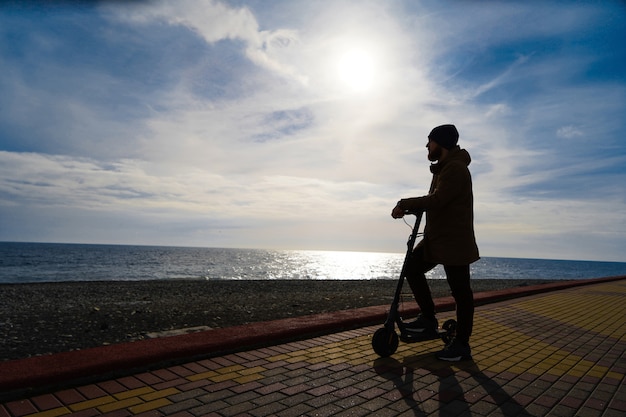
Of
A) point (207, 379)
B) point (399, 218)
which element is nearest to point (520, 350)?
point (399, 218)

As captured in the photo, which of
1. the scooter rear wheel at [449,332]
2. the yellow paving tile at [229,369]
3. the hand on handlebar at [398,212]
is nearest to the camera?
the yellow paving tile at [229,369]

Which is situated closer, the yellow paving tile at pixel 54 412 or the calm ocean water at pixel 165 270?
the yellow paving tile at pixel 54 412

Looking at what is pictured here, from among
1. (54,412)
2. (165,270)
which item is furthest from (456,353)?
(165,270)

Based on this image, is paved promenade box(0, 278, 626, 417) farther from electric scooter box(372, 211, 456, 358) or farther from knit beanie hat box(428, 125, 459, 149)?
knit beanie hat box(428, 125, 459, 149)

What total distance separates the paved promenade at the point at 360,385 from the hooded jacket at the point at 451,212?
0.96 meters

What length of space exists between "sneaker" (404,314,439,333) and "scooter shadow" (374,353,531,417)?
0.24m

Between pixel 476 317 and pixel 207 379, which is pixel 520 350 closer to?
pixel 476 317

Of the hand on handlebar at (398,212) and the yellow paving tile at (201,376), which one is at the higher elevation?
the hand on handlebar at (398,212)

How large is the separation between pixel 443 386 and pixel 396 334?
84cm

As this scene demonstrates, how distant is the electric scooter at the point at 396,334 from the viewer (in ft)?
11.9

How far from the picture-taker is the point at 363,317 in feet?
16.3

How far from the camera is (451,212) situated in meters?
3.62

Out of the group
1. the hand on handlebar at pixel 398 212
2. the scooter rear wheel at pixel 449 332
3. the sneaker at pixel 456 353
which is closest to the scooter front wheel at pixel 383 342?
the sneaker at pixel 456 353

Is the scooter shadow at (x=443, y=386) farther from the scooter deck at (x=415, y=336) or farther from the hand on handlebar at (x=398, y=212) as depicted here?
the hand on handlebar at (x=398, y=212)
